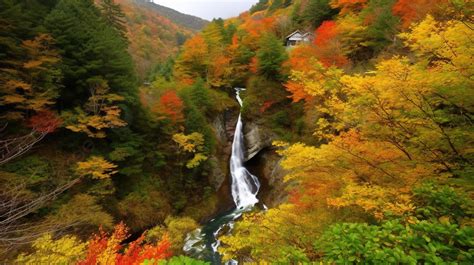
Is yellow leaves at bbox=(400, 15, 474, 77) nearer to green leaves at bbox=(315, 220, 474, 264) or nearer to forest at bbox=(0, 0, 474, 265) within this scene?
forest at bbox=(0, 0, 474, 265)

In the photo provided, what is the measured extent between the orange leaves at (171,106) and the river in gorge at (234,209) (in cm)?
746

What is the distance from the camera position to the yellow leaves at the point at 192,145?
59.2 feet

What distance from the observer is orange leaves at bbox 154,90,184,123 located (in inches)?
704

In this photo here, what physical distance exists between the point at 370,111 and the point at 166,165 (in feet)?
53.1

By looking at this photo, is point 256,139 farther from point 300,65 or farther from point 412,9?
point 412,9

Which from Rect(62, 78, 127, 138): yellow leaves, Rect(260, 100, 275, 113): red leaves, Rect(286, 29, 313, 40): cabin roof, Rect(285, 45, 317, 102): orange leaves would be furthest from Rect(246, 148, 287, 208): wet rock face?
Rect(286, 29, 313, 40): cabin roof

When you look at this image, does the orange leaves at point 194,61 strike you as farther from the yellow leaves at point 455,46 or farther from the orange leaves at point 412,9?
the yellow leaves at point 455,46

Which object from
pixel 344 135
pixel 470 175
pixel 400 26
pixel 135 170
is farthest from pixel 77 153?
pixel 400 26

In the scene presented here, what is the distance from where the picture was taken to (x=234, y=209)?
2028cm

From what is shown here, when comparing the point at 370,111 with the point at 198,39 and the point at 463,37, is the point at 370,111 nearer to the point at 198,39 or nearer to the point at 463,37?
the point at 463,37

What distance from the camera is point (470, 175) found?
13.1 feet

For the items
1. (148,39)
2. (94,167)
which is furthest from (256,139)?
(148,39)

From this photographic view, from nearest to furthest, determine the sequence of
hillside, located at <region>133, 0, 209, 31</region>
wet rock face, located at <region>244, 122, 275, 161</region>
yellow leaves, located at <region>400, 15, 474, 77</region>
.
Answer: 1. yellow leaves, located at <region>400, 15, 474, 77</region>
2. wet rock face, located at <region>244, 122, 275, 161</region>
3. hillside, located at <region>133, 0, 209, 31</region>

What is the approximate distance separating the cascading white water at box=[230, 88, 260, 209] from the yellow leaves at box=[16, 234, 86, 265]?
43.4 ft
